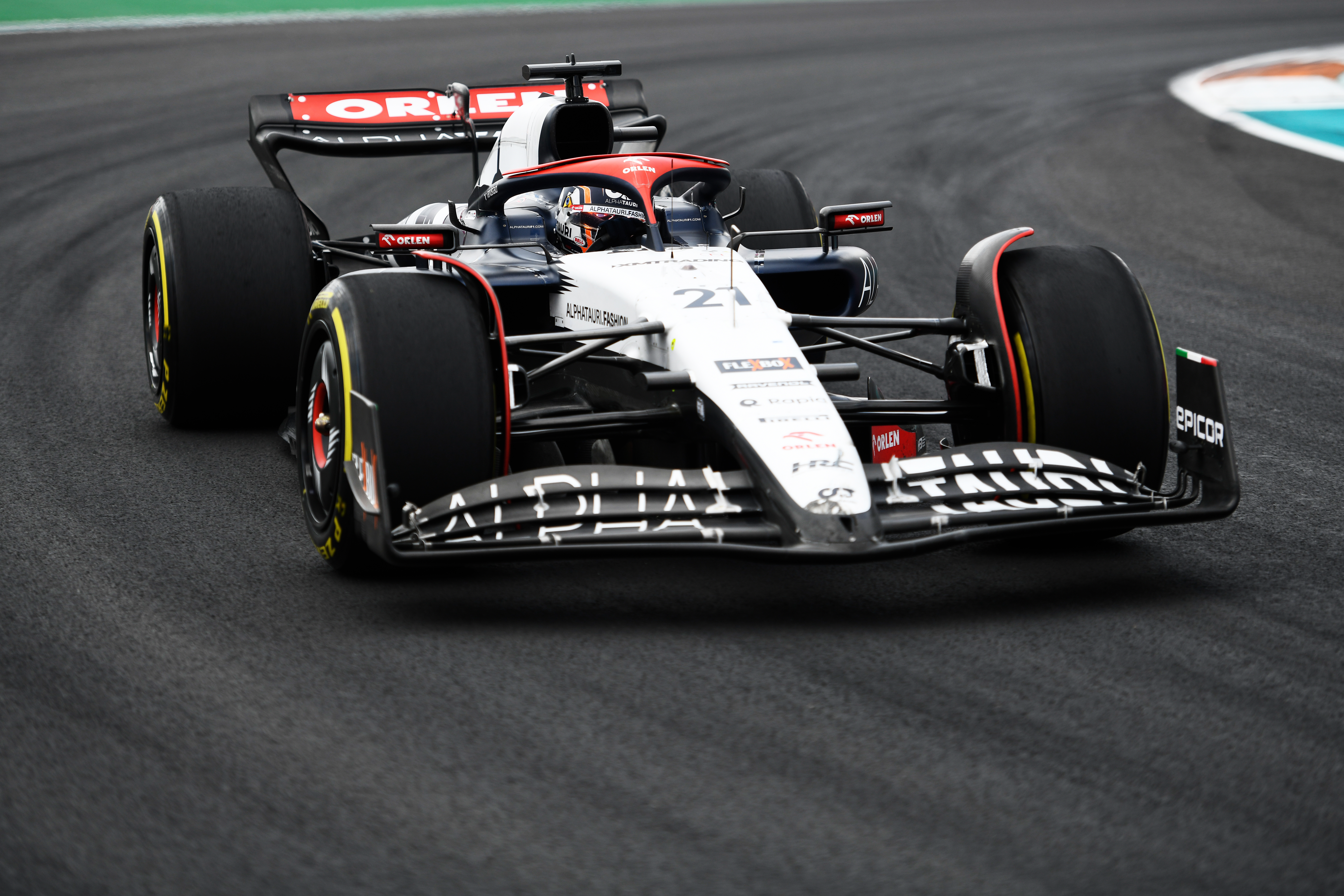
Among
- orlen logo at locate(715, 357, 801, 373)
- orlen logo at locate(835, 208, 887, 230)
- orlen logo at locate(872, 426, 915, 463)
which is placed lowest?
orlen logo at locate(872, 426, 915, 463)

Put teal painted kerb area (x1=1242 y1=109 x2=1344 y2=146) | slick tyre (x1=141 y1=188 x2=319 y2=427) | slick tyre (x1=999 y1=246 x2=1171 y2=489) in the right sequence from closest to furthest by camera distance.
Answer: slick tyre (x1=999 y1=246 x2=1171 y2=489) → slick tyre (x1=141 y1=188 x2=319 y2=427) → teal painted kerb area (x1=1242 y1=109 x2=1344 y2=146)

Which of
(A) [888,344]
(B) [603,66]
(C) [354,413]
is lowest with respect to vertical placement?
(A) [888,344]

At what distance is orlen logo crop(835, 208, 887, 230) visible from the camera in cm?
648

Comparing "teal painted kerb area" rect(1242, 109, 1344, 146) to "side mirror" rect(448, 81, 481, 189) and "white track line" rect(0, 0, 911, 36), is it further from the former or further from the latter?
"white track line" rect(0, 0, 911, 36)

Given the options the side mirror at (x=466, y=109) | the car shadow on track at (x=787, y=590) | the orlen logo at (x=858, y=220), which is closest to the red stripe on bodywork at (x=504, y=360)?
the car shadow on track at (x=787, y=590)

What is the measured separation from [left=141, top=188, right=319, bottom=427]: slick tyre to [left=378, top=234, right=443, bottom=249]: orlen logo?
1412 mm

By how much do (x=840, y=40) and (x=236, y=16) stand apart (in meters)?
Answer: 8.94

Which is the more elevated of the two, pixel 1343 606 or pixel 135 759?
pixel 135 759

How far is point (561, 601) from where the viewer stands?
16.6 feet

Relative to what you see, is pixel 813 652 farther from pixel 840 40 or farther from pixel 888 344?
pixel 840 40

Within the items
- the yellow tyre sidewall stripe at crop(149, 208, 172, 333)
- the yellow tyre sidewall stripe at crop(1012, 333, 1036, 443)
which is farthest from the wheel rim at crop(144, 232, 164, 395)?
the yellow tyre sidewall stripe at crop(1012, 333, 1036, 443)

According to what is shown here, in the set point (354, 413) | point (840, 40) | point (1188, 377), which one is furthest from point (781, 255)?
point (840, 40)

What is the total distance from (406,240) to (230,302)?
156 centimetres

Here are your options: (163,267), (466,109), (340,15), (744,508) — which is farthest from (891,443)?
(340,15)
